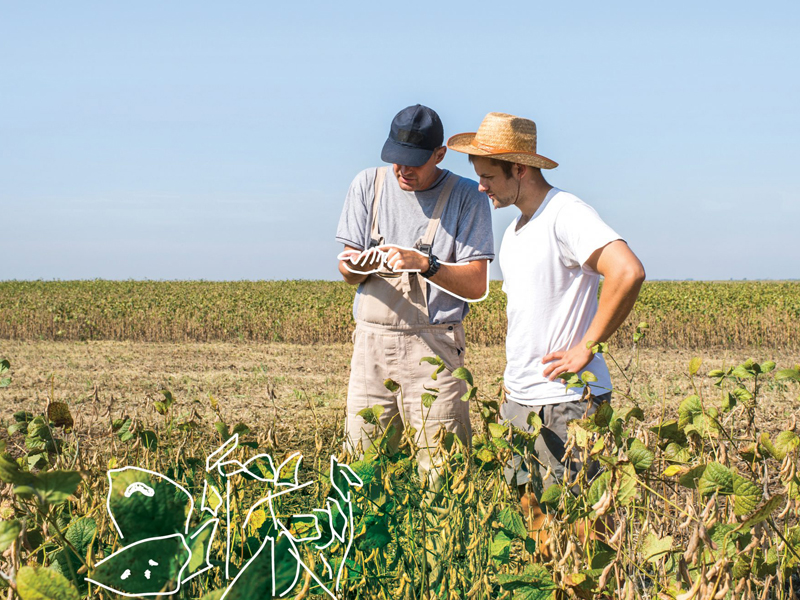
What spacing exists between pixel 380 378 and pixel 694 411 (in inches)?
65.8

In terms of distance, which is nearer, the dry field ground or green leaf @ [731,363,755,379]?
green leaf @ [731,363,755,379]

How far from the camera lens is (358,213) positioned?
311 cm

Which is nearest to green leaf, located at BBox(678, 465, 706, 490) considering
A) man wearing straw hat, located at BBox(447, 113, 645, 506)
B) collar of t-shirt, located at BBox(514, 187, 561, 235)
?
man wearing straw hat, located at BBox(447, 113, 645, 506)

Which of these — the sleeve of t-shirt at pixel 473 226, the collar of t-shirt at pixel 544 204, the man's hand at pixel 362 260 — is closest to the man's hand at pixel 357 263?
the man's hand at pixel 362 260

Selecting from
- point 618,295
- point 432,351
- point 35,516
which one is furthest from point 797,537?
point 432,351

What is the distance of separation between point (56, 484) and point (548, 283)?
6.23 feet

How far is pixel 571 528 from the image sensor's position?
1.38 metres

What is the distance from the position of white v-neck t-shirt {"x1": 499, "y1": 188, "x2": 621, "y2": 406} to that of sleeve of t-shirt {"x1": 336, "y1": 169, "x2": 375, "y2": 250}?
2.89 feet

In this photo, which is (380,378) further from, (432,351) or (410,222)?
(410,222)

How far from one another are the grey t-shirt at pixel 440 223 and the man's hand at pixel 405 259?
224 millimetres

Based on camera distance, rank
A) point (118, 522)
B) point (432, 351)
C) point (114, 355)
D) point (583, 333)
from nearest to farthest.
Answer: point (118, 522) < point (583, 333) < point (432, 351) < point (114, 355)

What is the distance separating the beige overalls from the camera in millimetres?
3014

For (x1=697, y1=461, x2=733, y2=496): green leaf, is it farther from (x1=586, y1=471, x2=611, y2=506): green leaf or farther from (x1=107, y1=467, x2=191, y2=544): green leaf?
(x1=107, y1=467, x2=191, y2=544): green leaf

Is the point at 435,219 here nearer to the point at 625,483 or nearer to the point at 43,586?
the point at 625,483
